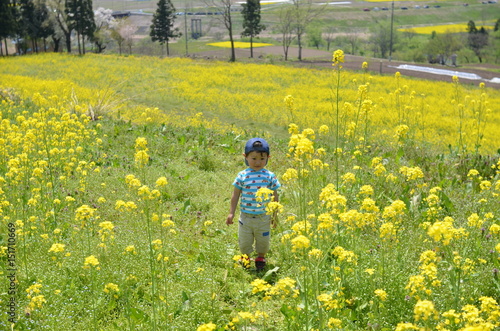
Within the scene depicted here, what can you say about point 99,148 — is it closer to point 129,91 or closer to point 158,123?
point 158,123

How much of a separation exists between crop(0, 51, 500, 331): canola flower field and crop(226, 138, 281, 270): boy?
24 cm

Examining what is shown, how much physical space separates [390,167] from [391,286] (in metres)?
4.50

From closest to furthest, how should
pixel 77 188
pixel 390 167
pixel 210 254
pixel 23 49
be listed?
pixel 210 254
pixel 77 188
pixel 390 167
pixel 23 49

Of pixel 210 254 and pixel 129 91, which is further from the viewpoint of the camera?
pixel 129 91

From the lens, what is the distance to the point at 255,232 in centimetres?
497

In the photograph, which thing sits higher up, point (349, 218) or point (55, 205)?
point (349, 218)

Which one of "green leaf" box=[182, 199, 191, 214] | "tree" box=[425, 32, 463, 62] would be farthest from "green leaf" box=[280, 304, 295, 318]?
"tree" box=[425, 32, 463, 62]

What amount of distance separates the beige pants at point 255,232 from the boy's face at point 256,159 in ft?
1.72

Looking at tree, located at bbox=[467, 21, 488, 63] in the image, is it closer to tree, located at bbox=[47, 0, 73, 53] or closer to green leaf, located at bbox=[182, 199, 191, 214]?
tree, located at bbox=[47, 0, 73, 53]

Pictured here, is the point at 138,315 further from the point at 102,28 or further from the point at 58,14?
the point at 102,28

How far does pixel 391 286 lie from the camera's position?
398 centimetres

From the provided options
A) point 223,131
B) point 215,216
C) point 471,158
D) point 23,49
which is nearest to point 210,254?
point 215,216

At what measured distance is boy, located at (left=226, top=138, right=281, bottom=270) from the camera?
195 inches

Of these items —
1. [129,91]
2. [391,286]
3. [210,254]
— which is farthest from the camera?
[129,91]
